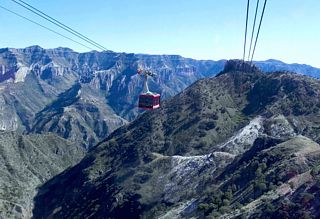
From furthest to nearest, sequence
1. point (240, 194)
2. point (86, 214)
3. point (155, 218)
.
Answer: point (86, 214) < point (155, 218) < point (240, 194)

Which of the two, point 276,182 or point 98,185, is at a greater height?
point 276,182

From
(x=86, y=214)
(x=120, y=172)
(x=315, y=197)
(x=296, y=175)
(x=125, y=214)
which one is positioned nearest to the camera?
(x=315, y=197)

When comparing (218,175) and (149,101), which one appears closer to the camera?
(149,101)

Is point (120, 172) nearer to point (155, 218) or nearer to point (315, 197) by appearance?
point (155, 218)

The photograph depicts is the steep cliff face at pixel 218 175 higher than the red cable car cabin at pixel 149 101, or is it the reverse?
the red cable car cabin at pixel 149 101

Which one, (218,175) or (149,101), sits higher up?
(149,101)

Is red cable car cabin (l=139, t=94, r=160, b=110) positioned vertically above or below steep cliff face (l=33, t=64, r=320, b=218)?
above

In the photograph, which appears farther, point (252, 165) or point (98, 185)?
point (98, 185)

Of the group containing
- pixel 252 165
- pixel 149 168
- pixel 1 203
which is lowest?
pixel 1 203

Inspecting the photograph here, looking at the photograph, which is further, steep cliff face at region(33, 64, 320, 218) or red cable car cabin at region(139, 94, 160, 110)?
steep cliff face at region(33, 64, 320, 218)

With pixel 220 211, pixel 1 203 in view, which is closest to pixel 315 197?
pixel 220 211

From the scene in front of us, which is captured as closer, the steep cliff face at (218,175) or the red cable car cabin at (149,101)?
the red cable car cabin at (149,101)
